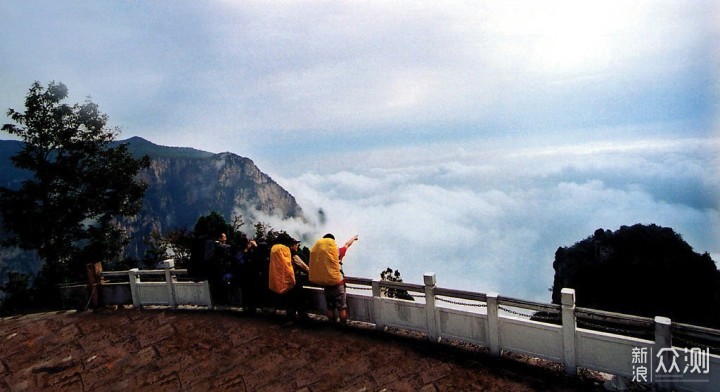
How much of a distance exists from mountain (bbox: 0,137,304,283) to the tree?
310 ft

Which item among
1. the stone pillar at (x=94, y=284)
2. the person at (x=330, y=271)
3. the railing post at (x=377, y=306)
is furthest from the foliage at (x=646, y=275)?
the stone pillar at (x=94, y=284)

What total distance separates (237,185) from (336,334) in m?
157

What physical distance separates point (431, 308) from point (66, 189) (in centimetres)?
2769

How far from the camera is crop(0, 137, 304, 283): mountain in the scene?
127875 millimetres

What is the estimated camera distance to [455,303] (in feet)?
25.0

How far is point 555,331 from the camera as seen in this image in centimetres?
708

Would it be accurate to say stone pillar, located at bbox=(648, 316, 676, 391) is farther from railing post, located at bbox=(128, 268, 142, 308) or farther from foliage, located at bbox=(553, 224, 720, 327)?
foliage, located at bbox=(553, 224, 720, 327)

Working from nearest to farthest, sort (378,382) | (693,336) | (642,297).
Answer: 1. (693,336)
2. (378,382)
3. (642,297)

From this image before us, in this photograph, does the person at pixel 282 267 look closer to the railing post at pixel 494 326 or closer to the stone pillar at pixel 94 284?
the railing post at pixel 494 326

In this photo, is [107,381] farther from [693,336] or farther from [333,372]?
[693,336]

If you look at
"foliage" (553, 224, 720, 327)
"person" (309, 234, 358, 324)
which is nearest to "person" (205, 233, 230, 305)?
"person" (309, 234, 358, 324)

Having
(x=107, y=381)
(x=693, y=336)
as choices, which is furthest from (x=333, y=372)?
(x=693, y=336)

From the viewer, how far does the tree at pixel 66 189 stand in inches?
1031

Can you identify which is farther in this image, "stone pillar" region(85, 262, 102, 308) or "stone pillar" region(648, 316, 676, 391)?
"stone pillar" region(85, 262, 102, 308)
